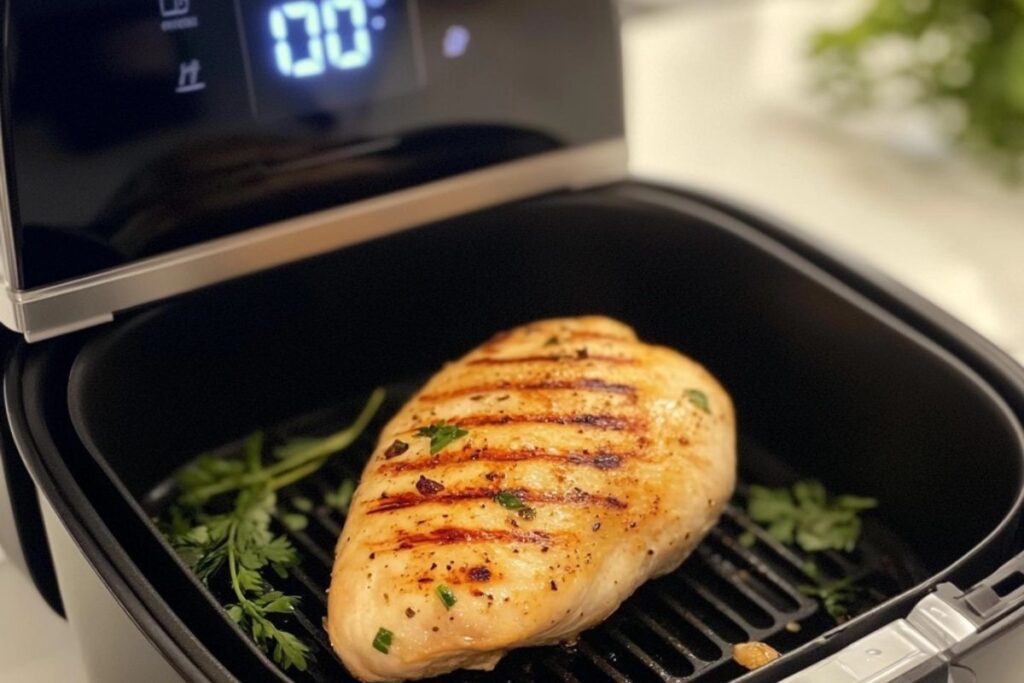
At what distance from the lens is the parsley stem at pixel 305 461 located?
107cm

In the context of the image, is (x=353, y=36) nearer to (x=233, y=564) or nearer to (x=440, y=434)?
(x=440, y=434)

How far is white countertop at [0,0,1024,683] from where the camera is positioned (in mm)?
1652

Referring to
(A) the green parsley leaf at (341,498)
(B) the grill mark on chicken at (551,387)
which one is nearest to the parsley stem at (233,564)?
(A) the green parsley leaf at (341,498)

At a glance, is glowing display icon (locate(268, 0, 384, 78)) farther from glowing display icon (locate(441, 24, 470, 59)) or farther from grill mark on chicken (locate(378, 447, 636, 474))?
grill mark on chicken (locate(378, 447, 636, 474))

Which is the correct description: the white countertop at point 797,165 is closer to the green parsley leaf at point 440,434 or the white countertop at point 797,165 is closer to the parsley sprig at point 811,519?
the parsley sprig at point 811,519

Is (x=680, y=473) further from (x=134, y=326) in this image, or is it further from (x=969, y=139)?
(x=969, y=139)

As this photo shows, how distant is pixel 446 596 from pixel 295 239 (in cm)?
42

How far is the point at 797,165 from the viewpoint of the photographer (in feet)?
6.47

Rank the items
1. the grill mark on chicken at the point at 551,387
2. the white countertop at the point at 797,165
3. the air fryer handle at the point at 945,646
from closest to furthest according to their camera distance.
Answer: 1. the air fryer handle at the point at 945,646
2. the grill mark on chicken at the point at 551,387
3. the white countertop at the point at 797,165

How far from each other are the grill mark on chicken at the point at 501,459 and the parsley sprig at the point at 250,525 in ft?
0.49

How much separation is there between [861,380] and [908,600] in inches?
14.0

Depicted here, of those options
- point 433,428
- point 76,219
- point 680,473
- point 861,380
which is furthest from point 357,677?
point 861,380

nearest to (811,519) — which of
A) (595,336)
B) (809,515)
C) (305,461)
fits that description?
(809,515)

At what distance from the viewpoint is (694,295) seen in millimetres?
1206
